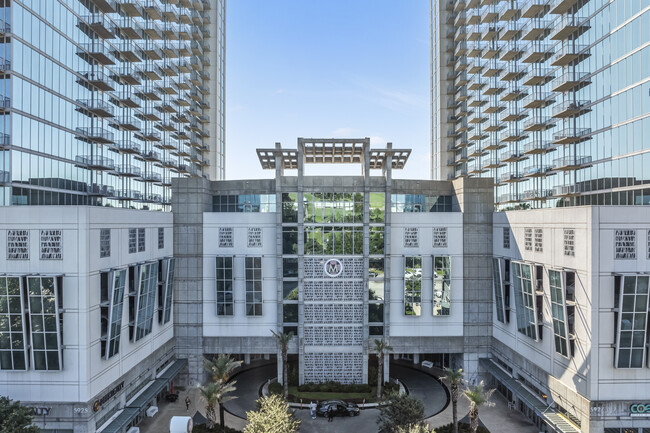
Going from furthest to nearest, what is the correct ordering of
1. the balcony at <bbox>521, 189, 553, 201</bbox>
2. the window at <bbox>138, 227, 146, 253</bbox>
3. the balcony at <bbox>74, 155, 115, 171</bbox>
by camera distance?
the balcony at <bbox>521, 189, 553, 201</bbox>
the balcony at <bbox>74, 155, 115, 171</bbox>
the window at <bbox>138, 227, 146, 253</bbox>

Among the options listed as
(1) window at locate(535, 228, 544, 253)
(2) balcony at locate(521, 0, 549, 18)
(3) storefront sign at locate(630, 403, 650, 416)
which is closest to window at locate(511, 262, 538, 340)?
(1) window at locate(535, 228, 544, 253)

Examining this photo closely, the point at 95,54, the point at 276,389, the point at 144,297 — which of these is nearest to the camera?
the point at 144,297

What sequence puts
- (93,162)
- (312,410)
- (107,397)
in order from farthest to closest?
(93,162), (312,410), (107,397)

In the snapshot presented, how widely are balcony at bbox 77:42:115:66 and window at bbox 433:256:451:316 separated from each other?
147 feet

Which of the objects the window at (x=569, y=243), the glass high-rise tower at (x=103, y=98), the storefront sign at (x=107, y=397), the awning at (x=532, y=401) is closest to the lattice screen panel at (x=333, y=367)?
the awning at (x=532, y=401)

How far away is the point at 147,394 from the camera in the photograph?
28.1 m

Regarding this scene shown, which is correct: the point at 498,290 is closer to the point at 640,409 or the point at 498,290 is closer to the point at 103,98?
the point at 640,409

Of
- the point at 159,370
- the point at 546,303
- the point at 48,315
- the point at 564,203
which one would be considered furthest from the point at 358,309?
the point at 564,203

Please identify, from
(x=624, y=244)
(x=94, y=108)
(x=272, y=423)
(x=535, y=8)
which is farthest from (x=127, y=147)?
(x=535, y=8)

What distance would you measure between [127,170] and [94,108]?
9896mm

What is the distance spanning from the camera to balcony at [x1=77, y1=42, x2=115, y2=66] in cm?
4485

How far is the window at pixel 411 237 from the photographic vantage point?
35875mm

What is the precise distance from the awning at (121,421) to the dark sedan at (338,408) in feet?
44.4

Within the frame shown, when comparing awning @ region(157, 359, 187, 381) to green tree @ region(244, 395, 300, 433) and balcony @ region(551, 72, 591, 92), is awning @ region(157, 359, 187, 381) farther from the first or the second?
balcony @ region(551, 72, 591, 92)
